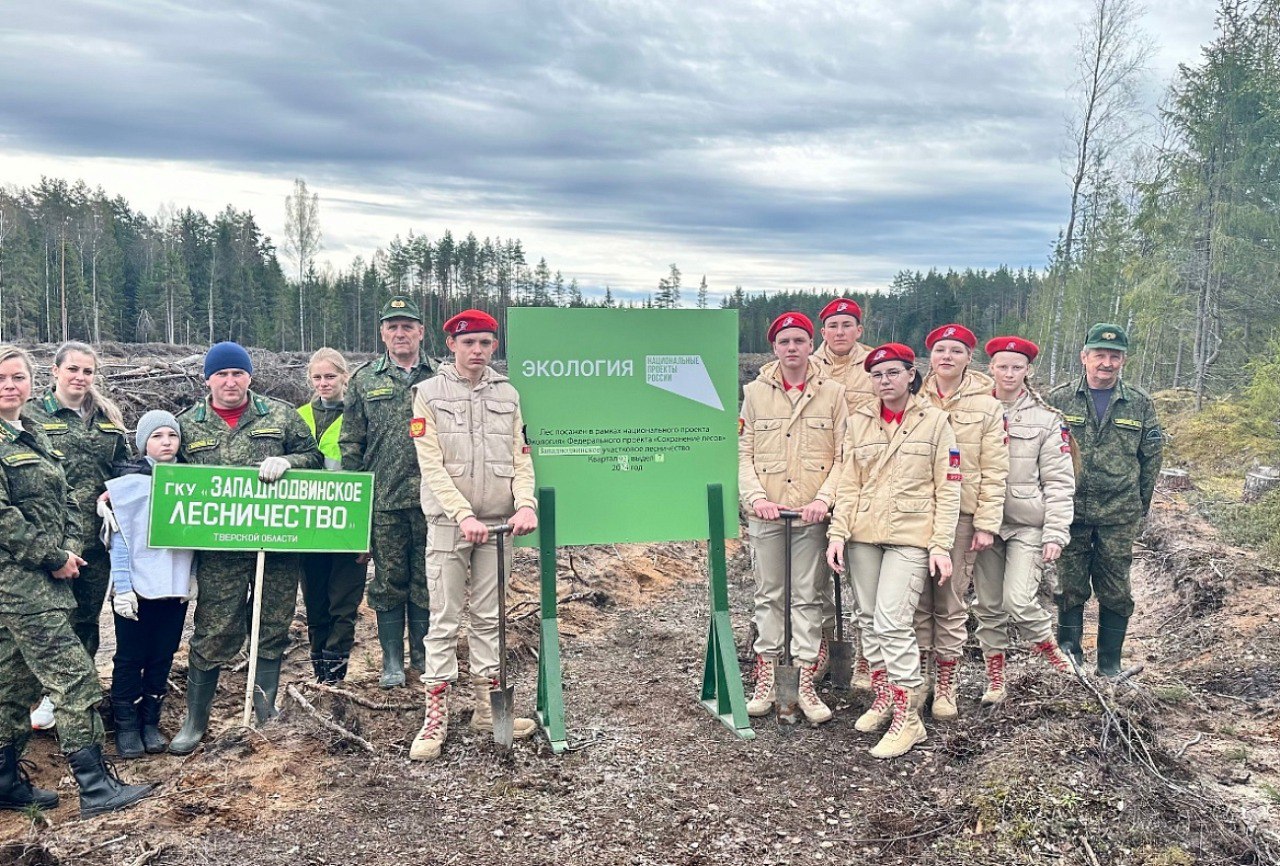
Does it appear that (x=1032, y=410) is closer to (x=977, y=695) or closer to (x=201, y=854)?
(x=977, y=695)

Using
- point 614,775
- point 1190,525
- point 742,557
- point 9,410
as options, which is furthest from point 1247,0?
point 9,410

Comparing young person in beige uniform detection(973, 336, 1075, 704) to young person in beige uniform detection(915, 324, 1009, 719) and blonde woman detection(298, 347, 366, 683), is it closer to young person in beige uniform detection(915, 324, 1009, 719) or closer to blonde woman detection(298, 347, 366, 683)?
young person in beige uniform detection(915, 324, 1009, 719)

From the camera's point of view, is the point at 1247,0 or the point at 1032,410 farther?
the point at 1247,0

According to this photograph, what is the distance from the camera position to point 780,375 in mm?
5082

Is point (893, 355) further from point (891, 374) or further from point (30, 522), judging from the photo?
point (30, 522)

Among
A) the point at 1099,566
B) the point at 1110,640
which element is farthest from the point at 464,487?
the point at 1110,640

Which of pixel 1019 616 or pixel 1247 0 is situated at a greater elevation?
pixel 1247 0

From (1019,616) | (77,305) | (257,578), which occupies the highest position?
(77,305)

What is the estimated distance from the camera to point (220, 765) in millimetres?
4395

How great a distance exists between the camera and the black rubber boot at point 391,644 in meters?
5.59

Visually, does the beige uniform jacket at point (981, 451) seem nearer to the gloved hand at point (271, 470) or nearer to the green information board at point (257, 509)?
the green information board at point (257, 509)

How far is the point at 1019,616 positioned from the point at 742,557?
516 cm

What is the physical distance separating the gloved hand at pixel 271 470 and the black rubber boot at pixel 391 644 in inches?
51.6

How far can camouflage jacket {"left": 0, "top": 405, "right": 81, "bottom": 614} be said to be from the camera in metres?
3.76
